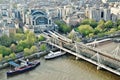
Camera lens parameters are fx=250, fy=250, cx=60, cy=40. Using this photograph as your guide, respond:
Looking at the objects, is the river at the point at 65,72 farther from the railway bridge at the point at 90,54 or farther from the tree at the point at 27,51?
the tree at the point at 27,51

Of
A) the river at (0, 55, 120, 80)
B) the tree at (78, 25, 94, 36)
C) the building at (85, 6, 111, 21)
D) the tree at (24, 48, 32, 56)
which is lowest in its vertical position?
the river at (0, 55, 120, 80)

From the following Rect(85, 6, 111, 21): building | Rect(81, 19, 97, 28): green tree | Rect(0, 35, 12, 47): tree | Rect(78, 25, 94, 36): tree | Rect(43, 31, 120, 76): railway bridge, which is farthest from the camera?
Rect(85, 6, 111, 21): building

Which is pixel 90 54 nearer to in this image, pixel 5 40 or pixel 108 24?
pixel 5 40

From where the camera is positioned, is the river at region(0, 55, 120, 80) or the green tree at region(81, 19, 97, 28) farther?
the green tree at region(81, 19, 97, 28)

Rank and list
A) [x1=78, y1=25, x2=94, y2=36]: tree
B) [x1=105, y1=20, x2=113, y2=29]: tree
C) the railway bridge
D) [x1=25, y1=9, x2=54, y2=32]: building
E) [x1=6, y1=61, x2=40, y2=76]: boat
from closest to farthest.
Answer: [x1=6, y1=61, x2=40, y2=76]: boat → the railway bridge → [x1=78, y1=25, x2=94, y2=36]: tree → [x1=25, y1=9, x2=54, y2=32]: building → [x1=105, y1=20, x2=113, y2=29]: tree

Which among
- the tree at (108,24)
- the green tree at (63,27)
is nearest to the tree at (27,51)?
the green tree at (63,27)

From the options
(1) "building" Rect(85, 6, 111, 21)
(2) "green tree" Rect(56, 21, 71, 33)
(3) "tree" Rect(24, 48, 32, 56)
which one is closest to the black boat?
(3) "tree" Rect(24, 48, 32, 56)

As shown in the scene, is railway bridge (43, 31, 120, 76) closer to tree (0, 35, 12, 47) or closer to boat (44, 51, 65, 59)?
boat (44, 51, 65, 59)

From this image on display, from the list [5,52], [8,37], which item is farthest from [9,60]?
[8,37]
